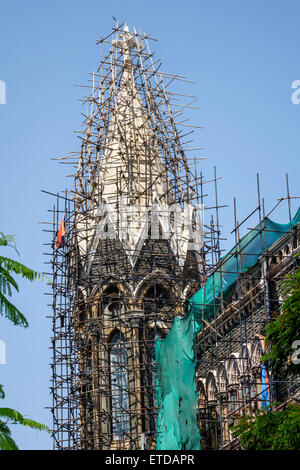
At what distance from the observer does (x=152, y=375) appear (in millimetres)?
38031

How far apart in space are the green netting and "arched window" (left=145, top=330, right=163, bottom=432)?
2.33 meters

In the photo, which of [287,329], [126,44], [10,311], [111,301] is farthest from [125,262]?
[10,311]

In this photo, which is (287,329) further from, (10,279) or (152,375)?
(152,375)

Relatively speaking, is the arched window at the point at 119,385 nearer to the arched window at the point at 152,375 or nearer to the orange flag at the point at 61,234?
the arched window at the point at 152,375

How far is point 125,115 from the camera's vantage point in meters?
41.9

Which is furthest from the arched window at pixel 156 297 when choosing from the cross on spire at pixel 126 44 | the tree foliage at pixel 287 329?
the tree foliage at pixel 287 329

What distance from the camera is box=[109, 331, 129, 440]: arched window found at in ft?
122

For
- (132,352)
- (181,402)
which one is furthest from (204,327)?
(181,402)

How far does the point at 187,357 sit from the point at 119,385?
6105 mm

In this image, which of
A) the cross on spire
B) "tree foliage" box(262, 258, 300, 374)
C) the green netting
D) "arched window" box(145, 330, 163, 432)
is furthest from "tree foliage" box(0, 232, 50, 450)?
the cross on spire

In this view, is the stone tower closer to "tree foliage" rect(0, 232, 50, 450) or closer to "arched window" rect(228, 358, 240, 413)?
"arched window" rect(228, 358, 240, 413)
